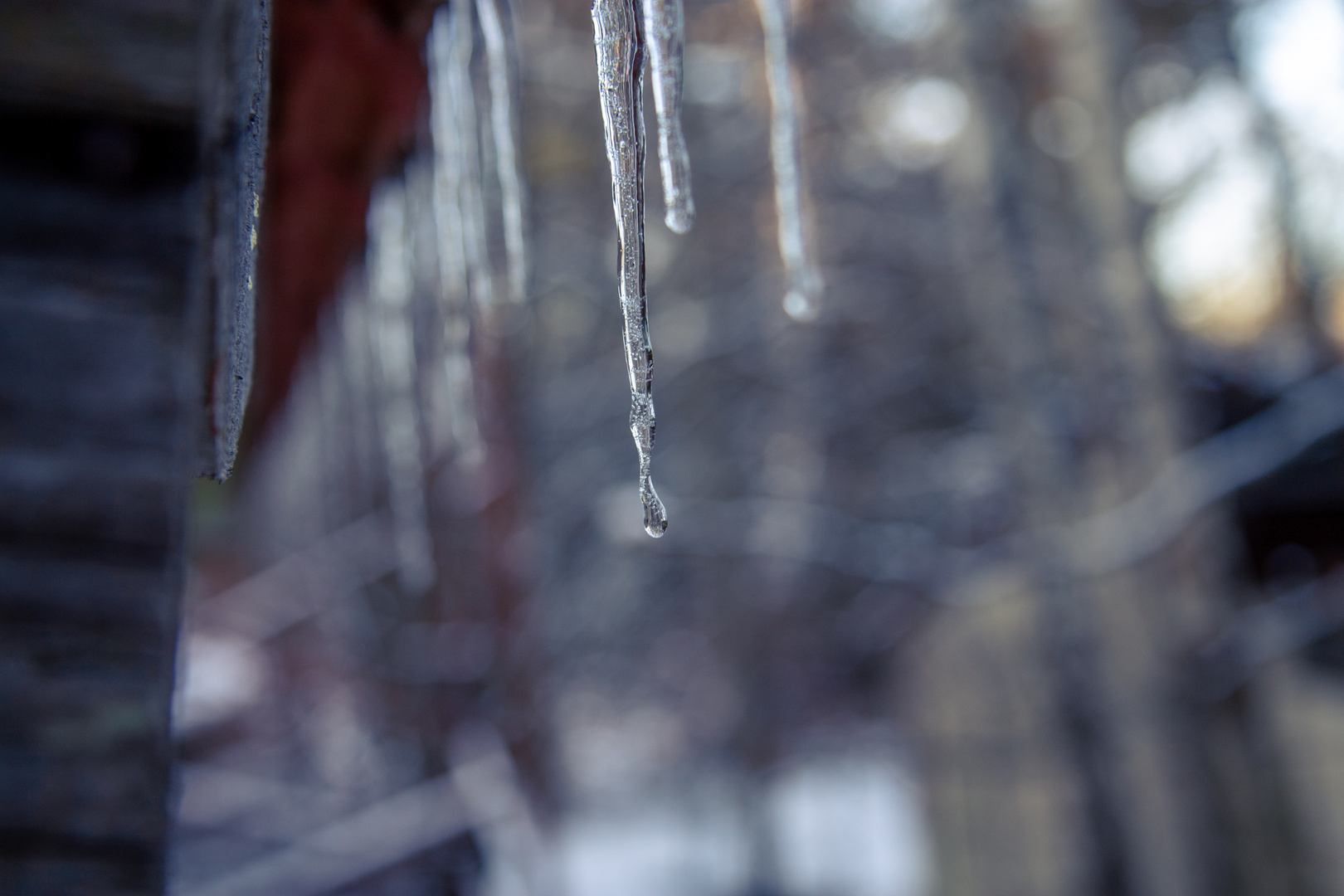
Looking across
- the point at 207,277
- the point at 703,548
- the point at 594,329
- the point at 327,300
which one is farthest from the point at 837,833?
the point at 207,277

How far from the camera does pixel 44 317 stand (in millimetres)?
464

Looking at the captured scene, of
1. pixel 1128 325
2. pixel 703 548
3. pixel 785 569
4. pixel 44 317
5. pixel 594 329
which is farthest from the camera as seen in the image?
pixel 594 329

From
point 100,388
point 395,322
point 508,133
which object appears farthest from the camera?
point 395,322

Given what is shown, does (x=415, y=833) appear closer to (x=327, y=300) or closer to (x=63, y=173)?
(x=327, y=300)

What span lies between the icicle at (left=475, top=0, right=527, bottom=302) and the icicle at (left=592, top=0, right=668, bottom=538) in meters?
0.43

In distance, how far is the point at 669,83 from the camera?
2.90 feet

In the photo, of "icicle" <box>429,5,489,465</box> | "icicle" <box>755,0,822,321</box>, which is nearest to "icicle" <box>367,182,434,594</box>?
"icicle" <box>429,5,489,465</box>

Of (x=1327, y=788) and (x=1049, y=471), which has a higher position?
(x=1049, y=471)

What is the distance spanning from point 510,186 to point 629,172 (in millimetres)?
638

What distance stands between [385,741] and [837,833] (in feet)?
27.1

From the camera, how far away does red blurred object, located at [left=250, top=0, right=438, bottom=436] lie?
45.3 inches

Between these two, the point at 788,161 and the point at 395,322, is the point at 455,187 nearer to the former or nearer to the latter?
the point at 788,161

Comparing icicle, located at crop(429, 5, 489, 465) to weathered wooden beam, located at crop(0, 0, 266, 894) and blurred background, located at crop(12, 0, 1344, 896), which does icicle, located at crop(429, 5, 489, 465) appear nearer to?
blurred background, located at crop(12, 0, 1344, 896)

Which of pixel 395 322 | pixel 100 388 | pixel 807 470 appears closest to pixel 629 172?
pixel 100 388
